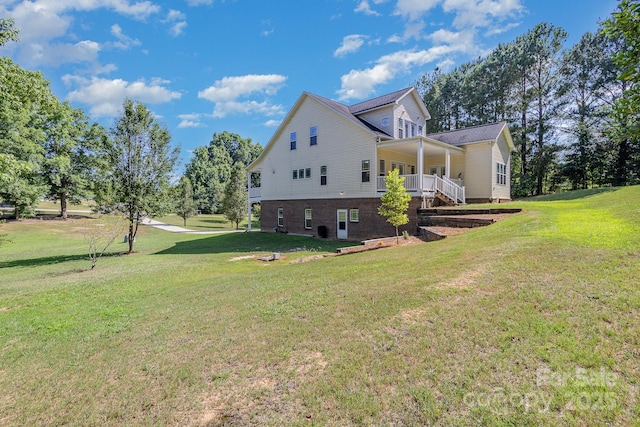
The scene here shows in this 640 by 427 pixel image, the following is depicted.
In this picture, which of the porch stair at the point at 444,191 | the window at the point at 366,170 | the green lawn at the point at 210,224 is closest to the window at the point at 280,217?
the window at the point at 366,170

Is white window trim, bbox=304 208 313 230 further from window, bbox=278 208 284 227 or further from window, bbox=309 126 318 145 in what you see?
window, bbox=309 126 318 145

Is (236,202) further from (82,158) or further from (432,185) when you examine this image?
(432,185)

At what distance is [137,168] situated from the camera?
55.3 feet

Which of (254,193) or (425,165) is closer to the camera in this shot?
(425,165)

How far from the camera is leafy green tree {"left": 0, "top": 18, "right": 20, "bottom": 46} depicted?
10.4 m

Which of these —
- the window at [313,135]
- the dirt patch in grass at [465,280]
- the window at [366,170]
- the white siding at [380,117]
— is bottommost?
the dirt patch in grass at [465,280]

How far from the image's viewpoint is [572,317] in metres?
3.68

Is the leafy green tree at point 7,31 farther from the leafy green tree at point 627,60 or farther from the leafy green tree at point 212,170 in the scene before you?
the leafy green tree at point 212,170

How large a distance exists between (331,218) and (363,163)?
13.6ft

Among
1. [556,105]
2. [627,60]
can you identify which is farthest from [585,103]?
[627,60]

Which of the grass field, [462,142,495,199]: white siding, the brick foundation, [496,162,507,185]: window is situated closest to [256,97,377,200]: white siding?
the brick foundation

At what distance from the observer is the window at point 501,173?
21781 millimetres

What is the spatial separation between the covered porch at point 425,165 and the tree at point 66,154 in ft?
104

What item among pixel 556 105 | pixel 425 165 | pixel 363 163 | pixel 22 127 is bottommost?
pixel 363 163
